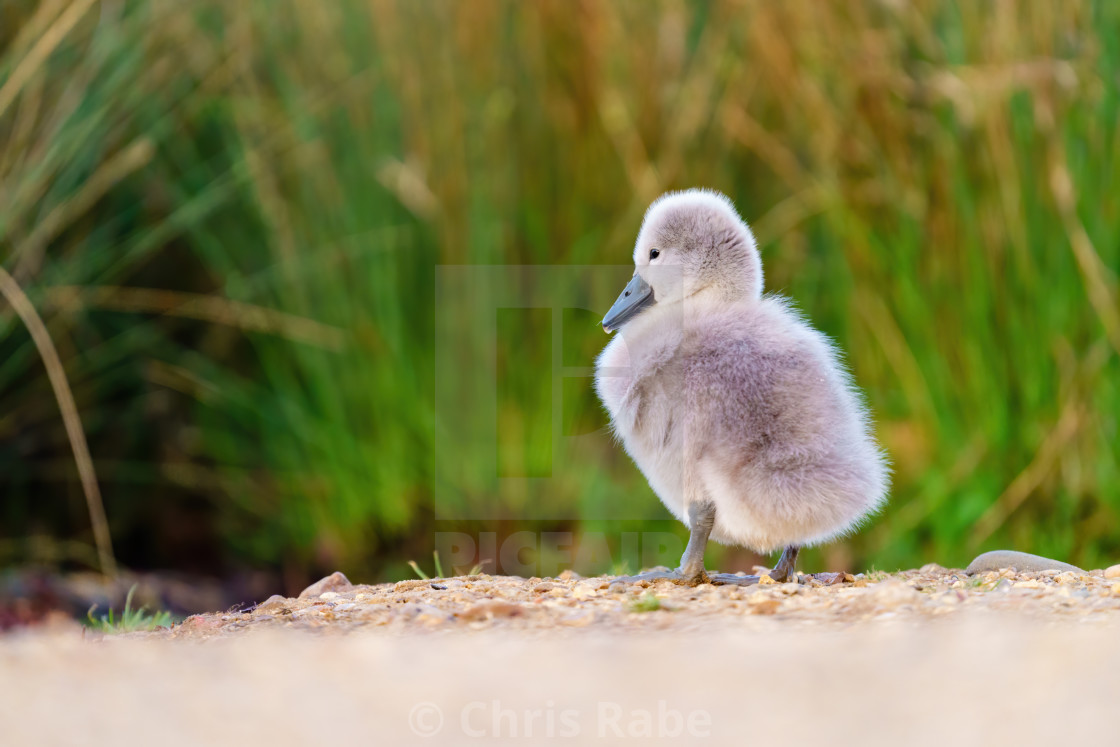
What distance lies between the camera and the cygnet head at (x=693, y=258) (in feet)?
10.8

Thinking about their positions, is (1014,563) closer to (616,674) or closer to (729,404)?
(729,404)

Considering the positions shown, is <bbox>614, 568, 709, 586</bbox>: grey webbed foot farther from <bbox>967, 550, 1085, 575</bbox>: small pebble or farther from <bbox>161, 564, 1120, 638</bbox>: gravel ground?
<bbox>967, 550, 1085, 575</bbox>: small pebble

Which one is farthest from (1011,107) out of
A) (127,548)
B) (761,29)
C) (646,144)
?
(127,548)

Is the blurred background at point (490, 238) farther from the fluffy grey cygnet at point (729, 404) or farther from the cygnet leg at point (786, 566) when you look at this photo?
the fluffy grey cygnet at point (729, 404)

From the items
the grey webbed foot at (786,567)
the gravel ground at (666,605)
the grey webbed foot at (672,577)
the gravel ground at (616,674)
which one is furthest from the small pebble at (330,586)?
the grey webbed foot at (786,567)

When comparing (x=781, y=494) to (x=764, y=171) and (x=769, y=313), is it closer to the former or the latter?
(x=769, y=313)

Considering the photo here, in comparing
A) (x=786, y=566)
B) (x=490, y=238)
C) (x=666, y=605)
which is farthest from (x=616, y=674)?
(x=490, y=238)

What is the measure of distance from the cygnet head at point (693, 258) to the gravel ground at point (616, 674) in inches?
33.8

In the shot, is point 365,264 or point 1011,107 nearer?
point 1011,107

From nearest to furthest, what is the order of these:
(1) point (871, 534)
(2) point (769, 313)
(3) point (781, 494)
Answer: (3) point (781, 494)
(2) point (769, 313)
(1) point (871, 534)

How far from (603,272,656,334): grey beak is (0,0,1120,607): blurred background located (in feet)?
6.01

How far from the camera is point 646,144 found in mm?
5574

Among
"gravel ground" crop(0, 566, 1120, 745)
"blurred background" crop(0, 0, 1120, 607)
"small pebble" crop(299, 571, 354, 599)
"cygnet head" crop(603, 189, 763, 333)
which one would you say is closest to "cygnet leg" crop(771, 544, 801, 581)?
"gravel ground" crop(0, 566, 1120, 745)

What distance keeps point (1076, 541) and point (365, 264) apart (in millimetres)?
3038
